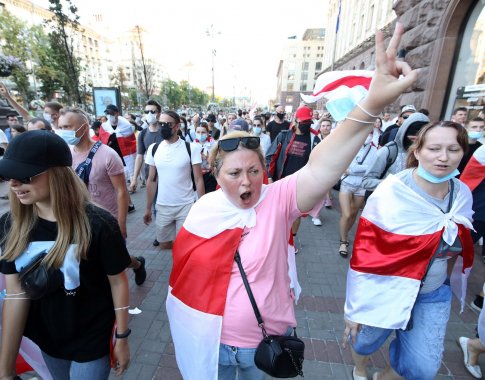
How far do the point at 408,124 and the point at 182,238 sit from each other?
317 centimetres

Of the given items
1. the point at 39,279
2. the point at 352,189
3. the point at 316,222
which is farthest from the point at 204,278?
the point at 316,222

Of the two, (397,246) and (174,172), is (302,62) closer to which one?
(174,172)

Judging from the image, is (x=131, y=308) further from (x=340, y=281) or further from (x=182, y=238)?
(x=340, y=281)

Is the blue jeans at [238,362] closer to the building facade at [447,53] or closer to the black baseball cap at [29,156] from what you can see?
the black baseball cap at [29,156]

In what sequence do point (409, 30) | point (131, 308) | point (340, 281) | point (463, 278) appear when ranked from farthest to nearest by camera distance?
1. point (409, 30)
2. point (340, 281)
3. point (131, 308)
4. point (463, 278)

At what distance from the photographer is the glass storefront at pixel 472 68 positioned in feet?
22.1

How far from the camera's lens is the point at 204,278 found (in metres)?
1.53

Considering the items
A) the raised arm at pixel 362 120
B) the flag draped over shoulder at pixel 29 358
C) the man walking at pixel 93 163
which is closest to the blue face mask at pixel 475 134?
the raised arm at pixel 362 120

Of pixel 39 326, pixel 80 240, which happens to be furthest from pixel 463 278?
pixel 39 326

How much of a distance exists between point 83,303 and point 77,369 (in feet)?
1.32

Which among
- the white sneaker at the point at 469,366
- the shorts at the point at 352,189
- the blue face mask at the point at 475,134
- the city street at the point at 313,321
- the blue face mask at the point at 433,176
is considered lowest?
the city street at the point at 313,321

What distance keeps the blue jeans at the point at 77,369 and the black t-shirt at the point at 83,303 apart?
0.05 m

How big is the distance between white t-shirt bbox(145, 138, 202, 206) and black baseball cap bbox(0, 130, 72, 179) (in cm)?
212

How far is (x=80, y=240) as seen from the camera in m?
1.50
